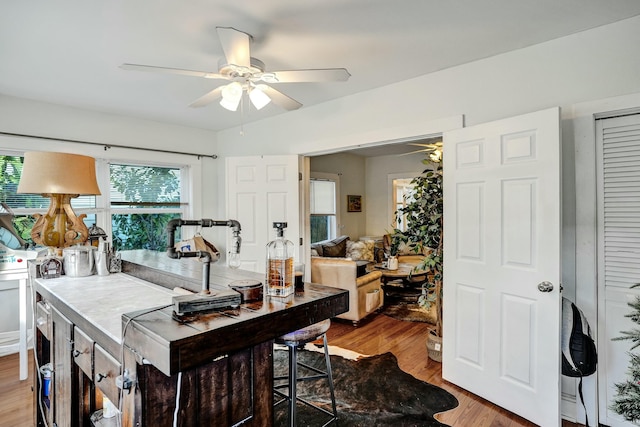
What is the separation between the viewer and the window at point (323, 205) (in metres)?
6.04

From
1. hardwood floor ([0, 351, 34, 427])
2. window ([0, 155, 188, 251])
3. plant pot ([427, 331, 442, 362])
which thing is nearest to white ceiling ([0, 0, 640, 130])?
window ([0, 155, 188, 251])

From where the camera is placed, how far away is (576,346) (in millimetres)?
2041

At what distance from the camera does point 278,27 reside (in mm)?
2021

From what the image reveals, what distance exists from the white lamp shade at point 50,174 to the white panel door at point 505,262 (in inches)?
99.7

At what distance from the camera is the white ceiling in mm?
1834

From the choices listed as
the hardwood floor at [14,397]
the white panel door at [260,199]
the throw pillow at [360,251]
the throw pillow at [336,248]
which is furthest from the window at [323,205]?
the hardwood floor at [14,397]

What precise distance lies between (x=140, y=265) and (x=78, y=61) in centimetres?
168

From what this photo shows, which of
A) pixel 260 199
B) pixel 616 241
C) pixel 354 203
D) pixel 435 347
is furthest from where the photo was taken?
pixel 354 203

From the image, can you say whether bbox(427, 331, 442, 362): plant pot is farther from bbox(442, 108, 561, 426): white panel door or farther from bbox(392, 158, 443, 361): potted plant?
bbox(442, 108, 561, 426): white panel door

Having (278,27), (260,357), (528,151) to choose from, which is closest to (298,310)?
(260,357)

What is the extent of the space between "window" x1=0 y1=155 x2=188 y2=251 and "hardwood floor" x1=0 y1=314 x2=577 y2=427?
56.4 inches

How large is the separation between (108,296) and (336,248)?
3989 millimetres

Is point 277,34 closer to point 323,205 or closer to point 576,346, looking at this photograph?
point 576,346

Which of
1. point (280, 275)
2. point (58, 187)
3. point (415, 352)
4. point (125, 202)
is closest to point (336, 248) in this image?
point (415, 352)
